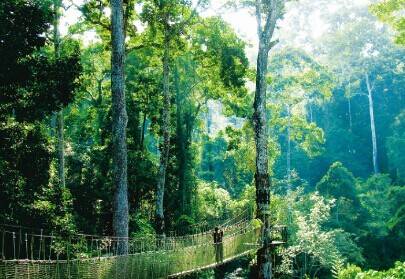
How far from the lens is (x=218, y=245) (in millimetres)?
7781

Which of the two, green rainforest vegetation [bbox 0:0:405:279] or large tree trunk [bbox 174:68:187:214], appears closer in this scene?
green rainforest vegetation [bbox 0:0:405:279]

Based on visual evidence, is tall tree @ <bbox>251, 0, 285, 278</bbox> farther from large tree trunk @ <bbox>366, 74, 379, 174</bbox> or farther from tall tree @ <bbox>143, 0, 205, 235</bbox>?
large tree trunk @ <bbox>366, 74, 379, 174</bbox>

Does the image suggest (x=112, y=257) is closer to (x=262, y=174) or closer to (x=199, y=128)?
(x=262, y=174)

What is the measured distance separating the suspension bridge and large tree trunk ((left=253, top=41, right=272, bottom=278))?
182 millimetres

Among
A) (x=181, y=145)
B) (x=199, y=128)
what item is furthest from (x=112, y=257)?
(x=199, y=128)

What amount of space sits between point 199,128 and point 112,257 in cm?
1395

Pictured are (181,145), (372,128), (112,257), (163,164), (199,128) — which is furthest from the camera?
(372,128)

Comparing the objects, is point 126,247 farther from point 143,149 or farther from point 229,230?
point 143,149

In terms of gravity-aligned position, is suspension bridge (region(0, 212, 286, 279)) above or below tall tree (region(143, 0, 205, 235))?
below

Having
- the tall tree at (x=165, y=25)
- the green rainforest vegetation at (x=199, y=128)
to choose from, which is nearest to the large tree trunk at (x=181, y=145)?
the green rainforest vegetation at (x=199, y=128)

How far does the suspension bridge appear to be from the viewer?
457 cm

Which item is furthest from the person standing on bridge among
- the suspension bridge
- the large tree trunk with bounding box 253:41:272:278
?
the large tree trunk with bounding box 253:41:272:278

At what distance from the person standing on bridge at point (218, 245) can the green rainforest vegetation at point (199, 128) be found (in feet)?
1.99

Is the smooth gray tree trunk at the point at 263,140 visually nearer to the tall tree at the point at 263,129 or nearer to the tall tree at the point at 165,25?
the tall tree at the point at 263,129
